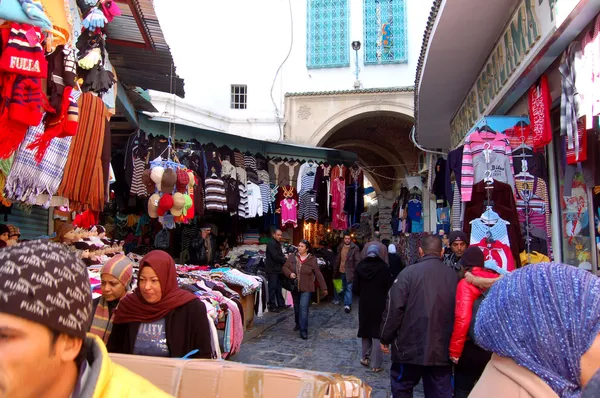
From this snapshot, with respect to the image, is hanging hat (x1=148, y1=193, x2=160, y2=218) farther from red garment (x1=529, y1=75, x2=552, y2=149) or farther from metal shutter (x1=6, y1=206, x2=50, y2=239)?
red garment (x1=529, y1=75, x2=552, y2=149)

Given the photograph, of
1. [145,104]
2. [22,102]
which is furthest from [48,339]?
[145,104]

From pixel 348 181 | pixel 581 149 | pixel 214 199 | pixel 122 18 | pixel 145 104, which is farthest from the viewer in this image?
pixel 348 181

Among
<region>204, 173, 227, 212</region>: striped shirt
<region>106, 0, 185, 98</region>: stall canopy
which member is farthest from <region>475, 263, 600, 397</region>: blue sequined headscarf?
<region>204, 173, 227, 212</region>: striped shirt

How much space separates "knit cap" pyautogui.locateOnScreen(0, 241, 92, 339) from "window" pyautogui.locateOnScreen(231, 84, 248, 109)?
49.4 feet

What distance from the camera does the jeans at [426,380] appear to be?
346cm

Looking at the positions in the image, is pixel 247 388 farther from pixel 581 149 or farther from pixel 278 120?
pixel 278 120

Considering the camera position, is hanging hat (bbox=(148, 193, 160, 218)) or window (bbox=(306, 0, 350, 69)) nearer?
hanging hat (bbox=(148, 193, 160, 218))

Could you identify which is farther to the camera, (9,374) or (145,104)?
(145,104)

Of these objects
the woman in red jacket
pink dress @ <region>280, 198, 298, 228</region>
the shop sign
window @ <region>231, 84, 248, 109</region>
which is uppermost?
window @ <region>231, 84, 248, 109</region>

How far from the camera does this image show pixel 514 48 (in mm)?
5090

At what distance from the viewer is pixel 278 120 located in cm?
1496

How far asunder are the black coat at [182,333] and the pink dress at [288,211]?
9067 mm

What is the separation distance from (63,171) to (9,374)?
2.86m

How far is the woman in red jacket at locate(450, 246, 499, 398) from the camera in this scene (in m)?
3.34
